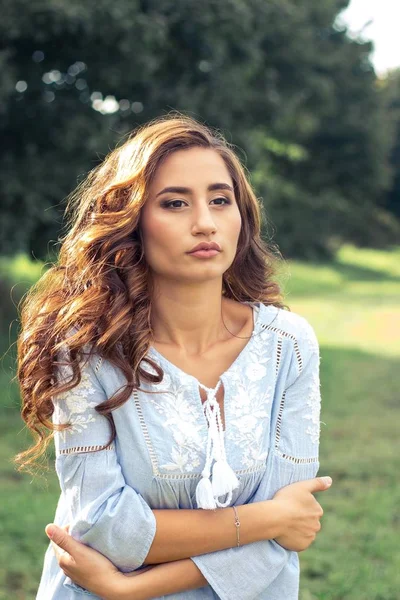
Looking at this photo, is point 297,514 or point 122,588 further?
point 297,514

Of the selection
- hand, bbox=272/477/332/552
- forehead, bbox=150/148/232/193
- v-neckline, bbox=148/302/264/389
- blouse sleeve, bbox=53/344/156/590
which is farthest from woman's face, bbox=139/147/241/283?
hand, bbox=272/477/332/552

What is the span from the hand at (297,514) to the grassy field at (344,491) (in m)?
0.86

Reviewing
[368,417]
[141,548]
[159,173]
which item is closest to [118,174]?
[159,173]

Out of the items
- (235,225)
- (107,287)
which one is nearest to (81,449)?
(107,287)

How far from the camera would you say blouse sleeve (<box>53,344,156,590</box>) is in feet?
7.45

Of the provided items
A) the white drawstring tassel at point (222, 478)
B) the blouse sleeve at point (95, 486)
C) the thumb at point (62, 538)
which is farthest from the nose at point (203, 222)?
the thumb at point (62, 538)

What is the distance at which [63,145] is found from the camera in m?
10.8

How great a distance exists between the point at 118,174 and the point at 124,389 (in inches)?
24.7

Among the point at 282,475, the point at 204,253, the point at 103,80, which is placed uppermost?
the point at 103,80

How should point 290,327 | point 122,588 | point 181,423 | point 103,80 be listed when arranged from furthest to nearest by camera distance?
point 103,80 < point 290,327 < point 181,423 < point 122,588

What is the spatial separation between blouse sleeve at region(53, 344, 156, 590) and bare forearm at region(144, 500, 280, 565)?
36mm

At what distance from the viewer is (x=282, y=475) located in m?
2.46

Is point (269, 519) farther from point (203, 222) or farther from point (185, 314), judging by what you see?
point (203, 222)

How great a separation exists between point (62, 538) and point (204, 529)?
0.37 m
